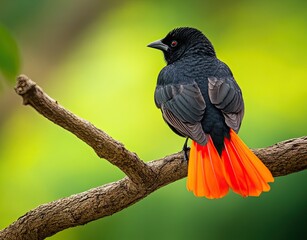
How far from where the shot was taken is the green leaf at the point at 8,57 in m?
3.29

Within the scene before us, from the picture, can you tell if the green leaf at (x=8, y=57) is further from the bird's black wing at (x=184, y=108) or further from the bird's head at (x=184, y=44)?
the bird's head at (x=184, y=44)

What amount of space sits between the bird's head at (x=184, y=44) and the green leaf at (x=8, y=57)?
2444 millimetres

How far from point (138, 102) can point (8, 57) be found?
14.3 ft

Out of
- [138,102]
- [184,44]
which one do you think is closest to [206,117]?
[184,44]

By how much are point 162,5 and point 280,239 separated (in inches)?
175

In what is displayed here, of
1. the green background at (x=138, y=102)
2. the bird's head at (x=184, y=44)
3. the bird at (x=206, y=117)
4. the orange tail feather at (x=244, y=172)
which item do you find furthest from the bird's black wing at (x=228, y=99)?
the green background at (x=138, y=102)

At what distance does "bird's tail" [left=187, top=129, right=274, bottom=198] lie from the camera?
4.17 meters

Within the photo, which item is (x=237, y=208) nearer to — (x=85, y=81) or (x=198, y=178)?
(x=198, y=178)

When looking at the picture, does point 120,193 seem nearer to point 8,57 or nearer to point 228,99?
point 228,99

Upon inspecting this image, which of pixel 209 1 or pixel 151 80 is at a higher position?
pixel 209 1

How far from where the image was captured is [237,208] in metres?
6.31

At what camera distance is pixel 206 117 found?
4.71 m

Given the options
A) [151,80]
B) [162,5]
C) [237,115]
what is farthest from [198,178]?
[162,5]

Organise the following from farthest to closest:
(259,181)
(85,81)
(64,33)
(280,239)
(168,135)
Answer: (64,33) < (85,81) < (168,135) < (280,239) < (259,181)
